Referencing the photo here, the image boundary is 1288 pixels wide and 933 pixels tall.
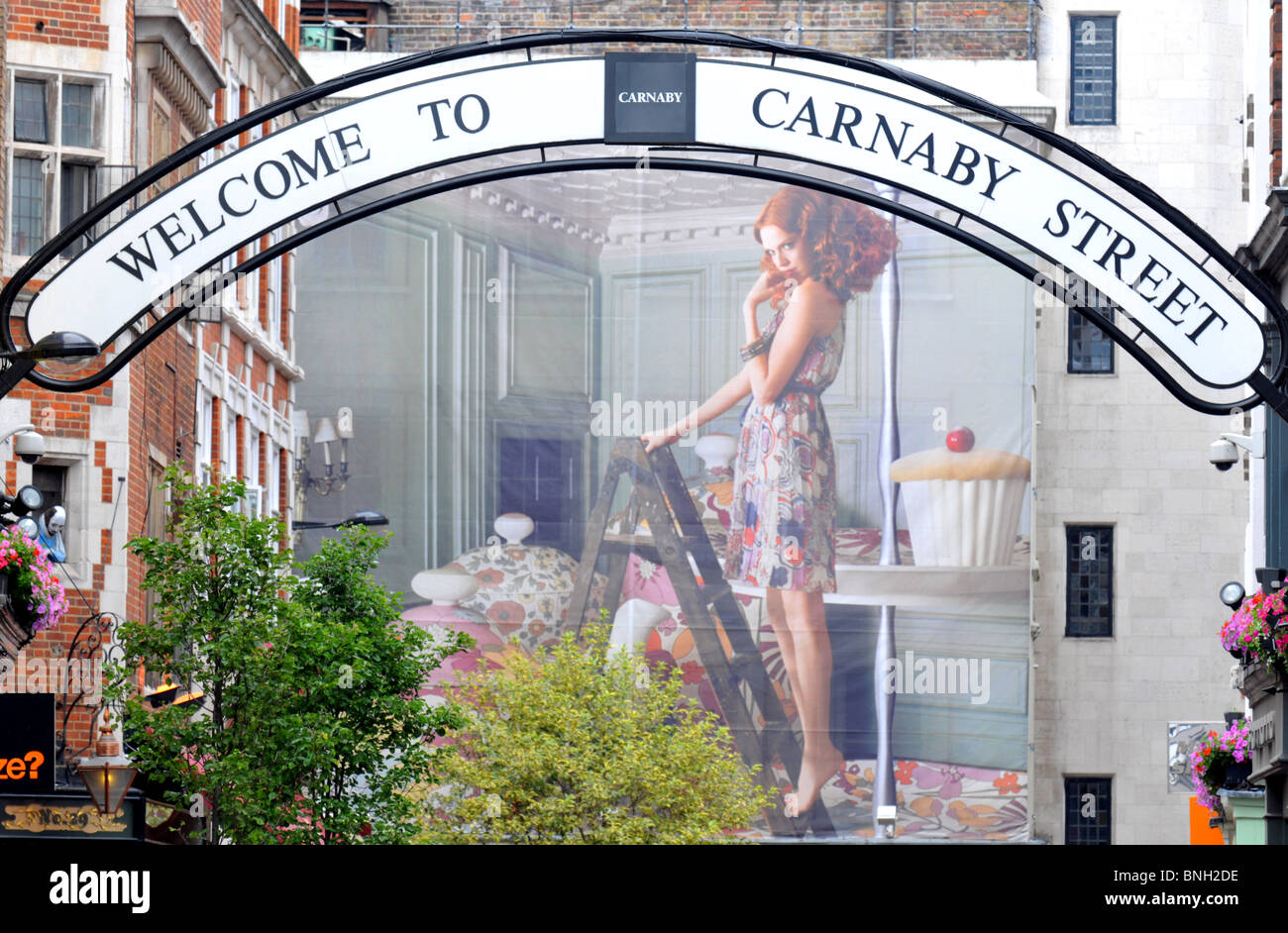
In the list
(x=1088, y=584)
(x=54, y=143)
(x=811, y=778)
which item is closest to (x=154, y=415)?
(x=54, y=143)

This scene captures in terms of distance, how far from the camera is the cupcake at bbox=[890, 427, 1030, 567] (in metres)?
49.6

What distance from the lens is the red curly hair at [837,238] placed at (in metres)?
49.7

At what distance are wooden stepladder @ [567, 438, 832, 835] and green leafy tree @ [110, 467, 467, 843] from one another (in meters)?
21.4

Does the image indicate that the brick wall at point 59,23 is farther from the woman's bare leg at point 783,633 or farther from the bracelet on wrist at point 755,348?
the woman's bare leg at point 783,633

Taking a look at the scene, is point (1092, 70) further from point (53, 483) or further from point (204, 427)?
point (53, 483)

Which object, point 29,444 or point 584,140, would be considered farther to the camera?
point 29,444

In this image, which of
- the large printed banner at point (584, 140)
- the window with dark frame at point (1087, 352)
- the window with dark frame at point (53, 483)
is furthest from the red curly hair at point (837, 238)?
the large printed banner at point (584, 140)

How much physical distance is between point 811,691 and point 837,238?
9.36 meters

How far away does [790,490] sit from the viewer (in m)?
48.9

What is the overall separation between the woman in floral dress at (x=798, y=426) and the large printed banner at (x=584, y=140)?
1414 inches

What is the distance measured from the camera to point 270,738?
25.8 meters
